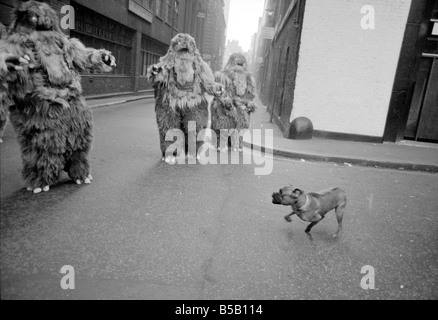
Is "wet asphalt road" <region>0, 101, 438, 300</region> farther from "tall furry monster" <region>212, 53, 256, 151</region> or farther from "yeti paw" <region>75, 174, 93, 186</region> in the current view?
"tall furry monster" <region>212, 53, 256, 151</region>

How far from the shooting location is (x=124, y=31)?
55.4 feet

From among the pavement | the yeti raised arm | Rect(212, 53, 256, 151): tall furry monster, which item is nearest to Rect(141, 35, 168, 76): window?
the pavement

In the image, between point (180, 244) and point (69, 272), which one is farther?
point (180, 244)

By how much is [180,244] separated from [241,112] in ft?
14.7

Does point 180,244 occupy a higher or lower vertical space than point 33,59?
lower

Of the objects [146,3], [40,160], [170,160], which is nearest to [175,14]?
[146,3]

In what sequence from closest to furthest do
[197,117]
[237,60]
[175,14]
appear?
1. [197,117]
2. [237,60]
3. [175,14]

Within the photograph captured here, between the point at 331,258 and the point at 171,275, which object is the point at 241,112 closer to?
the point at 331,258

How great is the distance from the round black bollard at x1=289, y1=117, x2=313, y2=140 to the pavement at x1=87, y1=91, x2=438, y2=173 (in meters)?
0.22

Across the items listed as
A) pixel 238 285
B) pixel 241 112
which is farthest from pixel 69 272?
pixel 241 112

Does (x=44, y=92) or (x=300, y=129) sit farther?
(x=300, y=129)

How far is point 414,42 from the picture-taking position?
8617mm

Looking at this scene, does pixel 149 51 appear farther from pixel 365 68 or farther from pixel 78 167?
pixel 78 167

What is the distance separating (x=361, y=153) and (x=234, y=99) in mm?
3324
